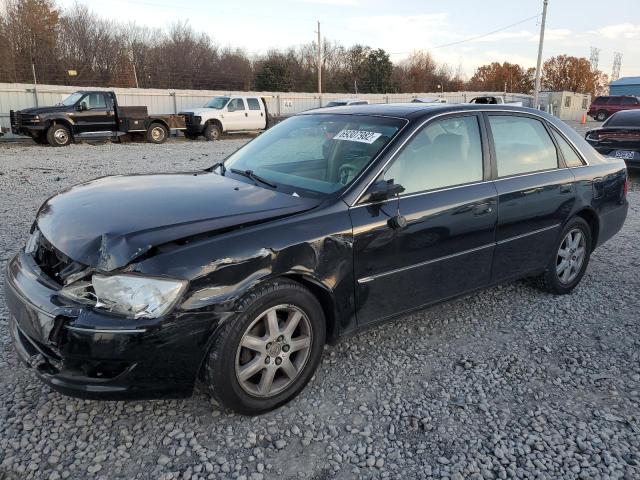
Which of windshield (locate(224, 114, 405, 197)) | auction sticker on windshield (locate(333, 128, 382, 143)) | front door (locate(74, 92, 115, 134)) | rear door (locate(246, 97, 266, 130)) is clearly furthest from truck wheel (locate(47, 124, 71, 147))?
auction sticker on windshield (locate(333, 128, 382, 143))

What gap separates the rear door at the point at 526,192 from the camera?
12.5ft

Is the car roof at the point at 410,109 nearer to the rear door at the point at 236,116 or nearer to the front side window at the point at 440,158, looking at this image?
the front side window at the point at 440,158

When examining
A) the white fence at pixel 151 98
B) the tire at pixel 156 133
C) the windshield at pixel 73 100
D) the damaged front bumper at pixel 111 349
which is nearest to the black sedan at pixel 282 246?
the damaged front bumper at pixel 111 349

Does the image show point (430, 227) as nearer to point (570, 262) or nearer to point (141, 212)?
point (141, 212)

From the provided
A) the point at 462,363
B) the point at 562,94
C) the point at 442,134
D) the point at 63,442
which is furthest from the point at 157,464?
the point at 562,94

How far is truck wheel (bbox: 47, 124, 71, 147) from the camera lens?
1661 centimetres

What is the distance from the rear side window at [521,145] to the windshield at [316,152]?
954 mm

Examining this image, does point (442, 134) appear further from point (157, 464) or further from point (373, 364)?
point (157, 464)

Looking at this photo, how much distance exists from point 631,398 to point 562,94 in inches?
1663

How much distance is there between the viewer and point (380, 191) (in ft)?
9.93

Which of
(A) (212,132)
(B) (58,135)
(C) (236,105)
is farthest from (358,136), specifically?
(C) (236,105)

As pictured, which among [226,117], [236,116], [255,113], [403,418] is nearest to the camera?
[403,418]

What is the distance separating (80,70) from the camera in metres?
39.9

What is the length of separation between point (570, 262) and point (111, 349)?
3.97 metres
